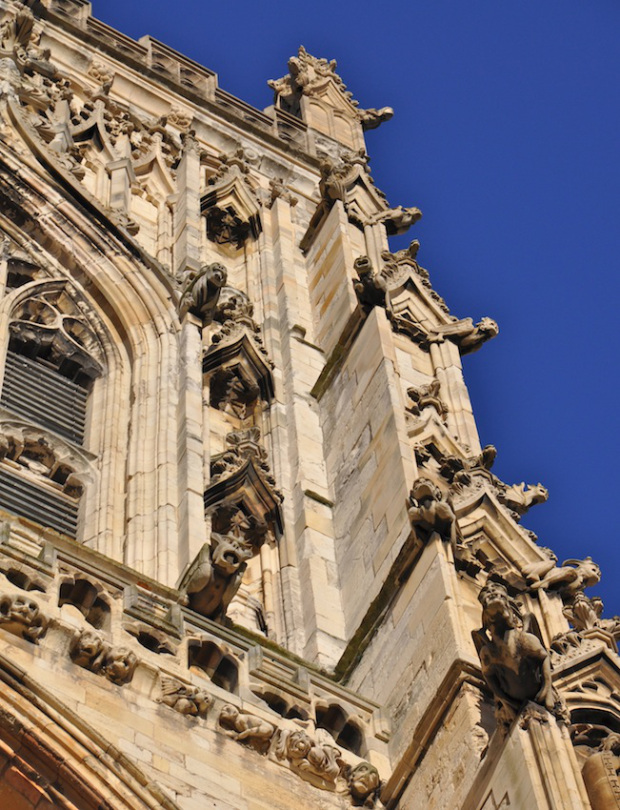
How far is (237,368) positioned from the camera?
1798 cm

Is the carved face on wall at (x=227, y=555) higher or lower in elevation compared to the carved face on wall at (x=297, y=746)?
higher

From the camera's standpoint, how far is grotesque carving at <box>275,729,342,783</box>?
12.4 meters

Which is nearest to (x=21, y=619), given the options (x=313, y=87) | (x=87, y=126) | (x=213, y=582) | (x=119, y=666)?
(x=119, y=666)

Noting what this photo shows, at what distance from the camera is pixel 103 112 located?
858 inches

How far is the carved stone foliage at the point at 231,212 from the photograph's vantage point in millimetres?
21172

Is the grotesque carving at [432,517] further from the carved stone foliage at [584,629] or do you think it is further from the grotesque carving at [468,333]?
the grotesque carving at [468,333]

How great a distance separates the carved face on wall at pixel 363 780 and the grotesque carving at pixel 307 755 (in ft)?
0.37

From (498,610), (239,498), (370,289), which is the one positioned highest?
(370,289)

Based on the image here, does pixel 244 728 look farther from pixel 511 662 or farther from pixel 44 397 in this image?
pixel 44 397

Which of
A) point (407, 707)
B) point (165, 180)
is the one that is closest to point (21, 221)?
A: point (165, 180)

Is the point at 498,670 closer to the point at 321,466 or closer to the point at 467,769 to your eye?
the point at 467,769

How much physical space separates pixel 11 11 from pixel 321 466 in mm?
7293

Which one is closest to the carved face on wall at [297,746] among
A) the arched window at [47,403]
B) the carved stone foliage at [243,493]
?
the carved stone foliage at [243,493]

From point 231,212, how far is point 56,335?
3906 mm
